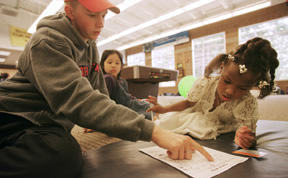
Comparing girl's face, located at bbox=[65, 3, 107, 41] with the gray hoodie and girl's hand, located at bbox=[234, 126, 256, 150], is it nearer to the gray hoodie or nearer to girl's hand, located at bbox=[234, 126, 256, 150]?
the gray hoodie

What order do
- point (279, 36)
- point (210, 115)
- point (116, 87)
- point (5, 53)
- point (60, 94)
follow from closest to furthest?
point (60, 94) < point (210, 115) < point (116, 87) < point (279, 36) < point (5, 53)

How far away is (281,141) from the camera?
0.72 metres

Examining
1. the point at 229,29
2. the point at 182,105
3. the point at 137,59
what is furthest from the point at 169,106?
the point at 137,59

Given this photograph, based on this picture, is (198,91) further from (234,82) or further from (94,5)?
(94,5)

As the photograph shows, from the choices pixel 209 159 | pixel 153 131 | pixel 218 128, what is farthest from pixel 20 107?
pixel 218 128

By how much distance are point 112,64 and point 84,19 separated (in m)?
1.01

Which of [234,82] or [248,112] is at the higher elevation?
[234,82]

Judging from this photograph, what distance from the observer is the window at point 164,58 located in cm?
488

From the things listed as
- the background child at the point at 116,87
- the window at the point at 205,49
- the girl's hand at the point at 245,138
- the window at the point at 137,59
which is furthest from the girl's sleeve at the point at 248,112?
the window at the point at 137,59

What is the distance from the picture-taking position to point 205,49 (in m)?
4.23

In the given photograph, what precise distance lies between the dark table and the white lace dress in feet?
0.32

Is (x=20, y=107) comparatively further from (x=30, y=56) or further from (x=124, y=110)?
(x=124, y=110)

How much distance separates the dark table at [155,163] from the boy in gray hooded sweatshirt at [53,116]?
2.7 inches

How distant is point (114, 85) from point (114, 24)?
3.30m
